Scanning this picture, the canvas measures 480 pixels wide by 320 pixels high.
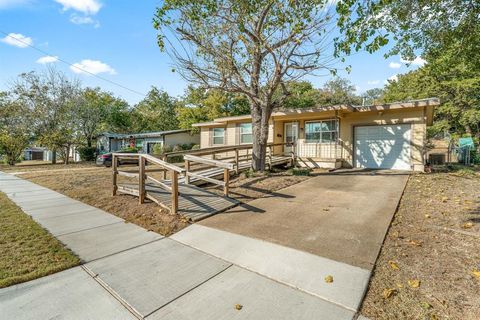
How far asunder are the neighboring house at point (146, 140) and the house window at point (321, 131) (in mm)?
13821

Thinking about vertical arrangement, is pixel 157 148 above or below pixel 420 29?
below

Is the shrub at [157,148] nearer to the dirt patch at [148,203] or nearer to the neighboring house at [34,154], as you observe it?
the dirt patch at [148,203]

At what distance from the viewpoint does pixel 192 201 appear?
231 inches

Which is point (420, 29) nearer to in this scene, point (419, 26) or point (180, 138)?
point (419, 26)

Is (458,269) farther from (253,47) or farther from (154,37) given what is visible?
(154,37)

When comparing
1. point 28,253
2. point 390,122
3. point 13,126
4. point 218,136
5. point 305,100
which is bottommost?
point 28,253

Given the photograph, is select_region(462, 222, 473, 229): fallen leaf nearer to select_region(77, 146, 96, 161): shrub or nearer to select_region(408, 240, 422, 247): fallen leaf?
select_region(408, 240, 422, 247): fallen leaf

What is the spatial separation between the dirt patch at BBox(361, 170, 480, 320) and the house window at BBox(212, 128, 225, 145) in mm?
12446

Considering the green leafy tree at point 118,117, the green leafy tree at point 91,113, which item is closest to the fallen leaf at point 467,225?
the green leafy tree at point 91,113

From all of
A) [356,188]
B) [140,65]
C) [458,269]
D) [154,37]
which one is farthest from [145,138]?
[458,269]

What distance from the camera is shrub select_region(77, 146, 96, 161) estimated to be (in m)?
25.4

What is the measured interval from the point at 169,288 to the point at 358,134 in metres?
11.9

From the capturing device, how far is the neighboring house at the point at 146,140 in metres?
22.6

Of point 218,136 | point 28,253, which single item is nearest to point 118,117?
point 218,136
